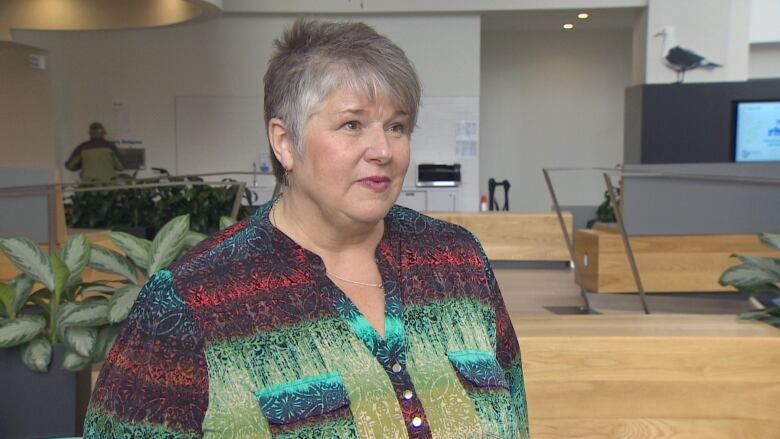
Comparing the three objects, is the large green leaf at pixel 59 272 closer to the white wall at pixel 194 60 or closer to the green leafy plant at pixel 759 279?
the green leafy plant at pixel 759 279

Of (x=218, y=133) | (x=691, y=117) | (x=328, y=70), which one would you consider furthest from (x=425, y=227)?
(x=218, y=133)

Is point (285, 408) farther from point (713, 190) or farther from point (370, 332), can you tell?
point (713, 190)

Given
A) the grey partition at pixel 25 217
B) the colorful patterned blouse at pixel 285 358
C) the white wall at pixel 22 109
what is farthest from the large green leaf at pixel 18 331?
the white wall at pixel 22 109

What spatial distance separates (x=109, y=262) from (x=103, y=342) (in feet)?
0.70

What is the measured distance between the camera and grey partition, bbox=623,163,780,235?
554 centimetres

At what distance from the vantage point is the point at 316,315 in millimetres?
1258

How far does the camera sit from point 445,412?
129cm

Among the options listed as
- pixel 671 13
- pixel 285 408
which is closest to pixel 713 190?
pixel 285 408

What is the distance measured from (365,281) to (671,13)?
10409 millimetres

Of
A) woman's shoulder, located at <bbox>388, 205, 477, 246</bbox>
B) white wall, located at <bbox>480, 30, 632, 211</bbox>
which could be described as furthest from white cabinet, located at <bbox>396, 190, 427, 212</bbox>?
woman's shoulder, located at <bbox>388, 205, 477, 246</bbox>

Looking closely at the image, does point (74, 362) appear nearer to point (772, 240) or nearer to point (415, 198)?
point (772, 240)

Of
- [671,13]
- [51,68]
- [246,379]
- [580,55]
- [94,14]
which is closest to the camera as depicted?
[246,379]

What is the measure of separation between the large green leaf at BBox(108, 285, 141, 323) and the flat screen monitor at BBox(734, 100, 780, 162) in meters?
8.87

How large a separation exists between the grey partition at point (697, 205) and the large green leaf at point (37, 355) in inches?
176
